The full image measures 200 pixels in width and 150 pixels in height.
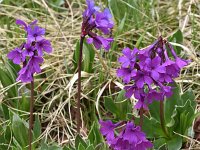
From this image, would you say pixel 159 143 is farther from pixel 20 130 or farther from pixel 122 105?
pixel 20 130

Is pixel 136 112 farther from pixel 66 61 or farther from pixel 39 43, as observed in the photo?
pixel 39 43

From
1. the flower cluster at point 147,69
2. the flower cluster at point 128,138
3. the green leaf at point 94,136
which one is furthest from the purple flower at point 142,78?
the green leaf at point 94,136

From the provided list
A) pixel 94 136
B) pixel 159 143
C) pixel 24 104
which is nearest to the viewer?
pixel 94 136

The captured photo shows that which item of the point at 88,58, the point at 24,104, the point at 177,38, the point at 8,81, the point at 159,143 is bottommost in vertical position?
the point at 159,143

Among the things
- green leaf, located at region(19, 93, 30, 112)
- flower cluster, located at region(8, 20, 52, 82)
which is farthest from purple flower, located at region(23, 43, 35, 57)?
green leaf, located at region(19, 93, 30, 112)

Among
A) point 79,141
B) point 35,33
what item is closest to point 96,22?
point 35,33

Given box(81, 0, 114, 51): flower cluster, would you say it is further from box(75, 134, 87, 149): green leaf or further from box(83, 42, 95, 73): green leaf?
box(83, 42, 95, 73): green leaf

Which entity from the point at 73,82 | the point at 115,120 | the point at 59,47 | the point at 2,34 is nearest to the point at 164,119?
the point at 115,120
